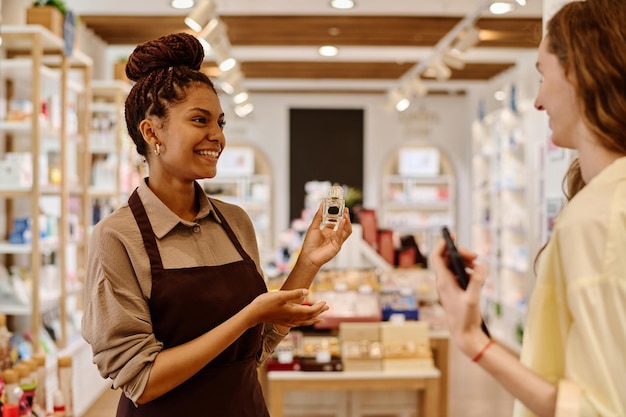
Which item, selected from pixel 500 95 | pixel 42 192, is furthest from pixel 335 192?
pixel 500 95

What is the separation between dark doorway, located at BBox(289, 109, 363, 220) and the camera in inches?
488

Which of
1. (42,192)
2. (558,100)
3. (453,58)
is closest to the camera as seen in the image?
(558,100)

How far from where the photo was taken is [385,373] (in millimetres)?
4020

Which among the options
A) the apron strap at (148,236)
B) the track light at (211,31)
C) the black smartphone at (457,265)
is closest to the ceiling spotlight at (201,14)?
the track light at (211,31)

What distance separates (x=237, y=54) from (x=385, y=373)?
615 cm

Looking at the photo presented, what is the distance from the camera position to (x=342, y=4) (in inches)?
257

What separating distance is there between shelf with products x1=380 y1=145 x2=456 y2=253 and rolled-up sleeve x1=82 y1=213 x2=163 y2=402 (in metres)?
10.8

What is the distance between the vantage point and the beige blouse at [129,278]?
5.01 ft

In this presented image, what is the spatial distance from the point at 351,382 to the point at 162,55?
2.71 meters

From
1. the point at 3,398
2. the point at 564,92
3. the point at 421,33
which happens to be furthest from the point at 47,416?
the point at 421,33

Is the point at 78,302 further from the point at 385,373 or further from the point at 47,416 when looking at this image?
the point at 47,416

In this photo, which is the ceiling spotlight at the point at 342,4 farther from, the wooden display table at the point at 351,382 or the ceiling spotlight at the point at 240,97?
the wooden display table at the point at 351,382

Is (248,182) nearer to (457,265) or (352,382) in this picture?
(352,382)

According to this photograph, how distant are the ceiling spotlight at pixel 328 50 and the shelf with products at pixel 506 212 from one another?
87.9 inches
